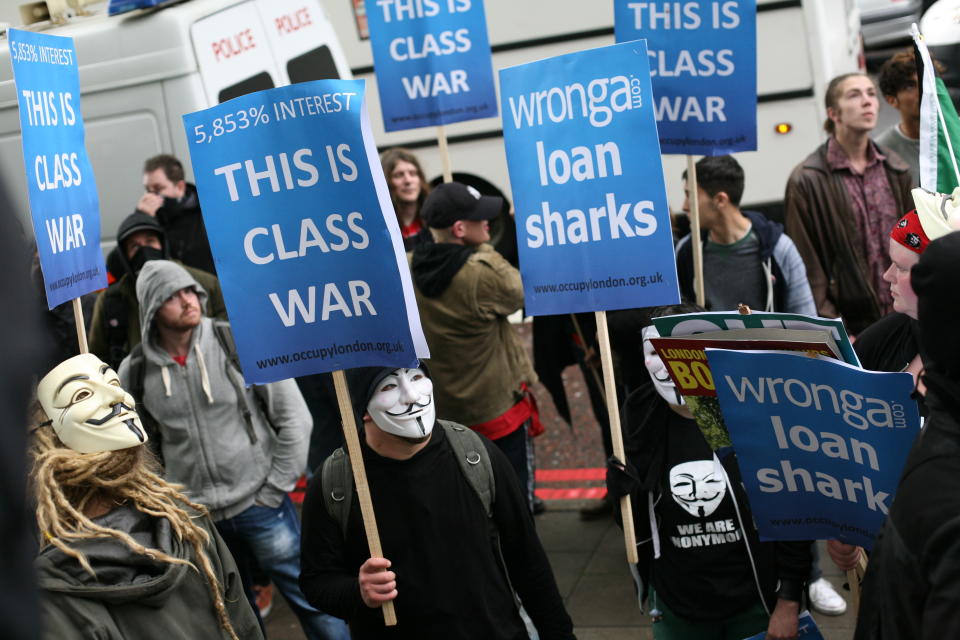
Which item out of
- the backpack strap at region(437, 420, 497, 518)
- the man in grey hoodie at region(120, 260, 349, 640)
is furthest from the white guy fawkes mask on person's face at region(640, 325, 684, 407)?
the man in grey hoodie at region(120, 260, 349, 640)

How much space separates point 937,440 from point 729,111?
2.93m

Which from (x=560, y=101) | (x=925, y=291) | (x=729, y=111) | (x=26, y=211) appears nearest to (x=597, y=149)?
(x=560, y=101)

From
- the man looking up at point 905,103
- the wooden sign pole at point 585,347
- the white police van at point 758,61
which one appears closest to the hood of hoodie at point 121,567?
the wooden sign pole at point 585,347

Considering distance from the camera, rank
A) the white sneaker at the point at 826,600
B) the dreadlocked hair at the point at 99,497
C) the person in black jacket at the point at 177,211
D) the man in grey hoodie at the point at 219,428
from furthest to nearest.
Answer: the person in black jacket at the point at 177,211 < the white sneaker at the point at 826,600 < the man in grey hoodie at the point at 219,428 < the dreadlocked hair at the point at 99,497

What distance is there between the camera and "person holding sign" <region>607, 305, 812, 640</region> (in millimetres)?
3434

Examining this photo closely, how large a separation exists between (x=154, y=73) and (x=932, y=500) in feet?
18.6

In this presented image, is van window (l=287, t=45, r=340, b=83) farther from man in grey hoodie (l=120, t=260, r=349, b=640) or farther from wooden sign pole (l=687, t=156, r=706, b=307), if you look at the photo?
wooden sign pole (l=687, t=156, r=706, b=307)

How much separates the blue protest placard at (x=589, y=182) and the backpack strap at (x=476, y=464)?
1.92ft

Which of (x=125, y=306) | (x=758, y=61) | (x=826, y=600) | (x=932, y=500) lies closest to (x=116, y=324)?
(x=125, y=306)

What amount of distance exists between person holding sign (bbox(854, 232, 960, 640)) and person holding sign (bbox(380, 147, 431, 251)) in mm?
4580

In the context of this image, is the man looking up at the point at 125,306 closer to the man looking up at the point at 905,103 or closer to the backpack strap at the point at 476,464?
the backpack strap at the point at 476,464

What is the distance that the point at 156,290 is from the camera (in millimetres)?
4465

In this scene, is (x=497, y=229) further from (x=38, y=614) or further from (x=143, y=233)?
(x=38, y=614)

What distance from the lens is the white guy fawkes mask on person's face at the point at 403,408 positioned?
3307mm
